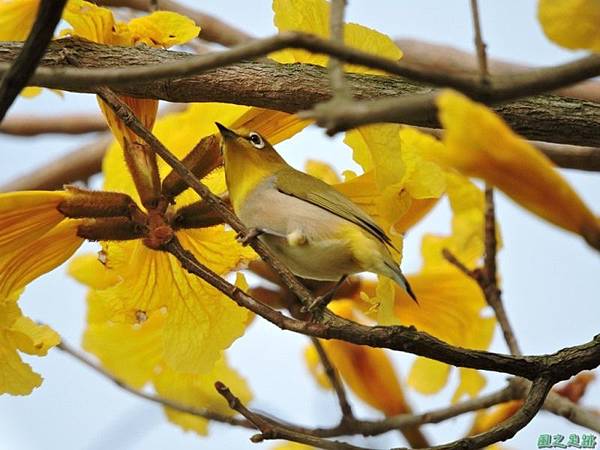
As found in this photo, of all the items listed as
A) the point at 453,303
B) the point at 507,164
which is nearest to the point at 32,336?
the point at 453,303

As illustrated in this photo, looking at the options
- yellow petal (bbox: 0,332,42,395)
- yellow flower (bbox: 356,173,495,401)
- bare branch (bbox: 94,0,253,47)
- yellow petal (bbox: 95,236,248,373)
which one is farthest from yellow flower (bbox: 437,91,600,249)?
bare branch (bbox: 94,0,253,47)

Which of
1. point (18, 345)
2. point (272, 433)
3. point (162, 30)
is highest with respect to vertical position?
point (162, 30)

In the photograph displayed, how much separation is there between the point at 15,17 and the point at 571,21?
103 centimetres

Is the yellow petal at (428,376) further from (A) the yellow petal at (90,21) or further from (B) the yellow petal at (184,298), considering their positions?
(A) the yellow petal at (90,21)

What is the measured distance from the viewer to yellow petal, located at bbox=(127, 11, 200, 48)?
1945mm

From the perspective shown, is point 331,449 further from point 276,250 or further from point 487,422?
point 487,422

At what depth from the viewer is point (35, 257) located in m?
1.88

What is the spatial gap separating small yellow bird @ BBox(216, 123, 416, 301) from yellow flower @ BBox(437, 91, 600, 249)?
55 centimetres

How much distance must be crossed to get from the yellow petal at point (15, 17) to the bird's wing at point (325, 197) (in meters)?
0.54

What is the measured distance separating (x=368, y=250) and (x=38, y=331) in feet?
2.32

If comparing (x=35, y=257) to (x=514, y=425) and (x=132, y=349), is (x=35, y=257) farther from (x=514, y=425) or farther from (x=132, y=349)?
(x=514, y=425)

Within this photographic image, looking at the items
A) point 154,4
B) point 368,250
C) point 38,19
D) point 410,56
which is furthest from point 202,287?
point 410,56

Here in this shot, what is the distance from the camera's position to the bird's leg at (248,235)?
1.62 meters

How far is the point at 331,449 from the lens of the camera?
1617mm
